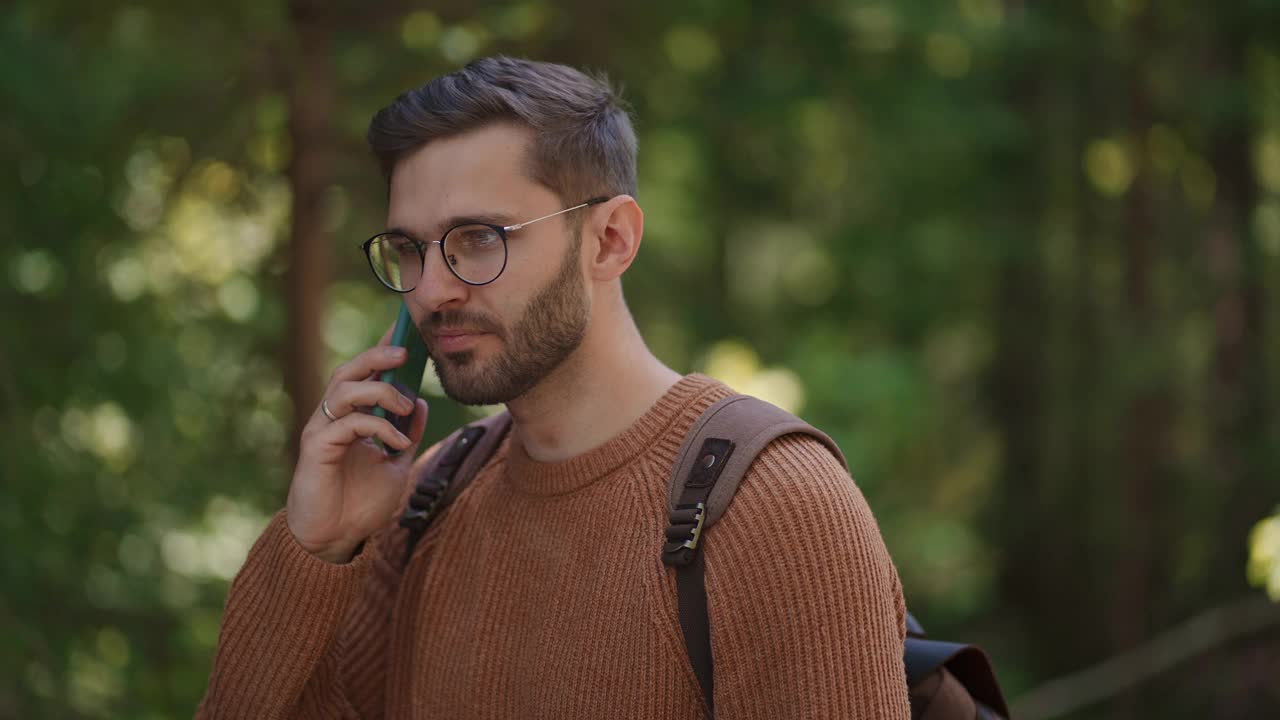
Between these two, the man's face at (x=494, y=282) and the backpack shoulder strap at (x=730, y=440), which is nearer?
the backpack shoulder strap at (x=730, y=440)

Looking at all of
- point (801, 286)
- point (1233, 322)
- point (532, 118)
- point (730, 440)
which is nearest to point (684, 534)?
point (730, 440)

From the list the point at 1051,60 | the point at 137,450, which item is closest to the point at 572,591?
the point at 137,450

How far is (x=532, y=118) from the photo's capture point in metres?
2.27

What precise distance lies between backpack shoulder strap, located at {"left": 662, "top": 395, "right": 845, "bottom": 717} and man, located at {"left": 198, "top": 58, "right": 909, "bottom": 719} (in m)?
0.03

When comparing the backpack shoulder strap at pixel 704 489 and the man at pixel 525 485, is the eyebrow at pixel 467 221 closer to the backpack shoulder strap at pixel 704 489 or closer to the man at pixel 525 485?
the man at pixel 525 485

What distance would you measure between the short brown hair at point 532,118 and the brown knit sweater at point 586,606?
1.50 ft

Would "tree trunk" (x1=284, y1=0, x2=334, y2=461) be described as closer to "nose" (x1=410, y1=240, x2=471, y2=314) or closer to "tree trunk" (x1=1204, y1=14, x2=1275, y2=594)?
"nose" (x1=410, y1=240, x2=471, y2=314)

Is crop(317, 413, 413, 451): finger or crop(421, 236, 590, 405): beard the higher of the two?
crop(421, 236, 590, 405): beard

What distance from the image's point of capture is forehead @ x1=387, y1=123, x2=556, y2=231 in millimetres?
2213

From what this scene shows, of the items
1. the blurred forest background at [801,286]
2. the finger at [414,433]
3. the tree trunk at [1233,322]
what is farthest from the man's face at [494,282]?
the tree trunk at [1233,322]

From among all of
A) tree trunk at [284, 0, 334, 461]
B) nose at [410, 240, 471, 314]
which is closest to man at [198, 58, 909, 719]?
nose at [410, 240, 471, 314]

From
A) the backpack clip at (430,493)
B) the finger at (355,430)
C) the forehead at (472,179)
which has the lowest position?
the backpack clip at (430,493)

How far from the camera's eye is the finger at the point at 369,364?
2391 millimetres

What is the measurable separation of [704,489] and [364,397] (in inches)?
27.8
